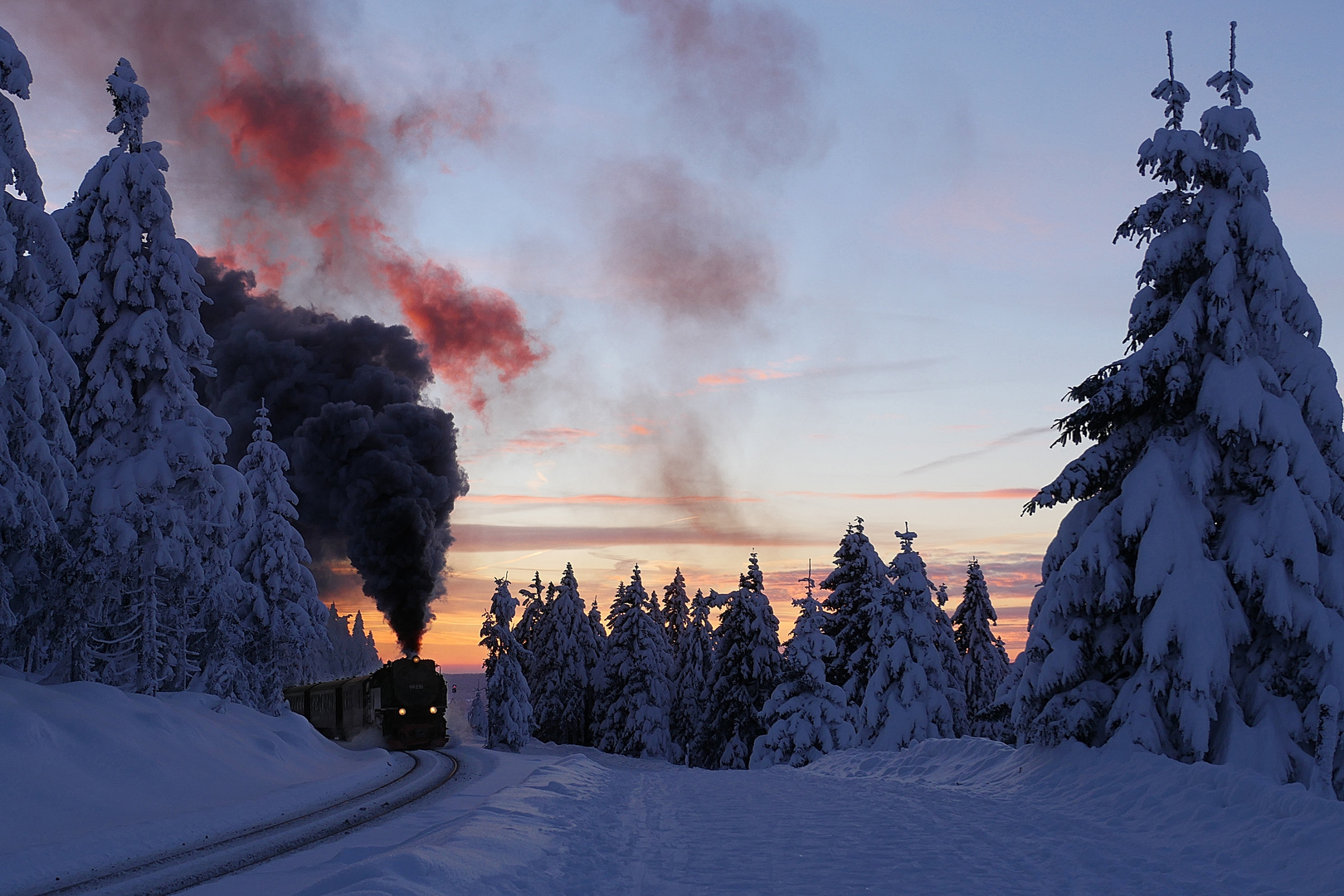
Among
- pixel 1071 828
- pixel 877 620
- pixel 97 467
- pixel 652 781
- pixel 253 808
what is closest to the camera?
pixel 1071 828

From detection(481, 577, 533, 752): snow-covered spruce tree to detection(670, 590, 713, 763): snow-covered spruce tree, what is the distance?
11576mm

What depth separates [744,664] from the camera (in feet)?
146

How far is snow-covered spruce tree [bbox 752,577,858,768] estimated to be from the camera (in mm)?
35688

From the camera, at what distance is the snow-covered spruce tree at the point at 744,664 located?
4456 cm

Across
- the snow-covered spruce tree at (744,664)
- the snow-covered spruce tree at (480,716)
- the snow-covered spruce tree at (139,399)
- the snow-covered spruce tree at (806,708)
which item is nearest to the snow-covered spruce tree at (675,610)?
the snow-covered spruce tree at (480,716)

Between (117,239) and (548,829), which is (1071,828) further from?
(117,239)

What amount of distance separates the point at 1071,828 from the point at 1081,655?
511cm

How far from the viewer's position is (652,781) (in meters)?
20.4

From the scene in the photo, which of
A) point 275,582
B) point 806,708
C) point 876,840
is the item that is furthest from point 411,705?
point 876,840

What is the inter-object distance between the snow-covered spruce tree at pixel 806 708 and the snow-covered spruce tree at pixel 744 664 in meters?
7.41

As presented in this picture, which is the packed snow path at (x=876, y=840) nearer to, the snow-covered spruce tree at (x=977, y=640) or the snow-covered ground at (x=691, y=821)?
the snow-covered ground at (x=691, y=821)

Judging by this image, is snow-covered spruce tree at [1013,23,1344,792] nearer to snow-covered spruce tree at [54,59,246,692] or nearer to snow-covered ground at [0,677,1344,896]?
snow-covered ground at [0,677,1344,896]

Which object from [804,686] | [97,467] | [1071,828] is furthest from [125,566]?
[804,686]

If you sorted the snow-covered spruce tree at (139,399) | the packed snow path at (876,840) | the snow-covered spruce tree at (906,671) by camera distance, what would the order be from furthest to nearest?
1. the snow-covered spruce tree at (906,671)
2. the snow-covered spruce tree at (139,399)
3. the packed snow path at (876,840)
